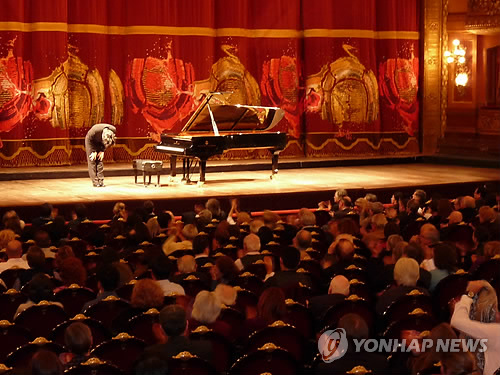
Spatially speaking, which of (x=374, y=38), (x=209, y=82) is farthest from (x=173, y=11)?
(x=374, y=38)

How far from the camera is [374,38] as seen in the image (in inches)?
754

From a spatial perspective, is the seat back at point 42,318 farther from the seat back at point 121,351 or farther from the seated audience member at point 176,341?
the seated audience member at point 176,341

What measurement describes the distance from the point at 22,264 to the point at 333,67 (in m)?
13.0

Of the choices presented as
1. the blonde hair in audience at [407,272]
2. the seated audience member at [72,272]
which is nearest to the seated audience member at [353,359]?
the blonde hair in audience at [407,272]

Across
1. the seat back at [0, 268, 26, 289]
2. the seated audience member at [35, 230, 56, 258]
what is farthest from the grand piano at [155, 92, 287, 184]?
the seat back at [0, 268, 26, 289]

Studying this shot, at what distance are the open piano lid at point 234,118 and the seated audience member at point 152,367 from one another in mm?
10792

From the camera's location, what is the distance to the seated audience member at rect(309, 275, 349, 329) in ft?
17.3

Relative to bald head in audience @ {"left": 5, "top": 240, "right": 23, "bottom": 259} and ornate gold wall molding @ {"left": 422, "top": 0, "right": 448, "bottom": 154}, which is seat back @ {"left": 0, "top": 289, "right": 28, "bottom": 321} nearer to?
bald head in audience @ {"left": 5, "top": 240, "right": 23, "bottom": 259}

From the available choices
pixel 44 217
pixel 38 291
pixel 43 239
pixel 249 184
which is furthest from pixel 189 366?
pixel 249 184

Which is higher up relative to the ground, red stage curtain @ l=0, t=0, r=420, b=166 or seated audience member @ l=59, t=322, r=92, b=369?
red stage curtain @ l=0, t=0, r=420, b=166

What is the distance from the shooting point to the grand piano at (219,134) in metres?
14.0

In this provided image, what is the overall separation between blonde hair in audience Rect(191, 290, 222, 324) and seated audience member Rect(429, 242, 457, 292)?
6.07 ft

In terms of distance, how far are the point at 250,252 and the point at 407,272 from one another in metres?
1.60

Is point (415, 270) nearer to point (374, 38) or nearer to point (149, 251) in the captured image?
point (149, 251)
